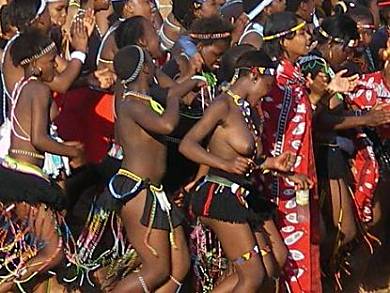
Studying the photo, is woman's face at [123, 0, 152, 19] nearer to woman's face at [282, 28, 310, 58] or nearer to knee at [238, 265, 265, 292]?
woman's face at [282, 28, 310, 58]

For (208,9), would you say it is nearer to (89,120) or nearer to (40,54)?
(89,120)

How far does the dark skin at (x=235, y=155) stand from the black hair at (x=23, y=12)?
1.48 m

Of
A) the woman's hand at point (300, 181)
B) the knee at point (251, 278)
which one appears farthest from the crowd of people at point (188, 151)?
the woman's hand at point (300, 181)

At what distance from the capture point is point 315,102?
7988 mm

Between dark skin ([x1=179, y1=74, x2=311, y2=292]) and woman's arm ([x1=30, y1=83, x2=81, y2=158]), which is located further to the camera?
woman's arm ([x1=30, y1=83, x2=81, y2=158])

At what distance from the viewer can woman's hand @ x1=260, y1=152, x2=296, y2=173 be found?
6.90 m

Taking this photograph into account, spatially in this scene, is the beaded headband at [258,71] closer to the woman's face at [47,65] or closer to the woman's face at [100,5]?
the woman's face at [47,65]

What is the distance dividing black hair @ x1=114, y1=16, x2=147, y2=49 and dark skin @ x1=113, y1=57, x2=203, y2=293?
0.63m

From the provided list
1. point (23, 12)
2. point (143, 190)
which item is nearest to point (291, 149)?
point (143, 190)

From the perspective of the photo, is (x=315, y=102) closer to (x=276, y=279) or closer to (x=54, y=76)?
(x=276, y=279)

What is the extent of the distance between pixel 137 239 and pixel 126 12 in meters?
2.27

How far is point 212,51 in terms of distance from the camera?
307 inches

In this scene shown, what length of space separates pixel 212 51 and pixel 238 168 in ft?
3.83

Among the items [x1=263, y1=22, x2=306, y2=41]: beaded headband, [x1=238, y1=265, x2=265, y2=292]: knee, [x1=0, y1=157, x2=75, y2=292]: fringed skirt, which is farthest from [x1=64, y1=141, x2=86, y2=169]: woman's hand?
[x1=263, y1=22, x2=306, y2=41]: beaded headband
